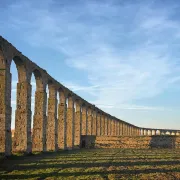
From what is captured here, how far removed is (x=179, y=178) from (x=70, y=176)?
3125 millimetres

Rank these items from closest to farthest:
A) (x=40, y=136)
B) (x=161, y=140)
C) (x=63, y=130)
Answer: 1. (x=40, y=136)
2. (x=63, y=130)
3. (x=161, y=140)

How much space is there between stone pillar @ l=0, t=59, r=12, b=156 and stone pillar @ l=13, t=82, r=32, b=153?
9.48 feet

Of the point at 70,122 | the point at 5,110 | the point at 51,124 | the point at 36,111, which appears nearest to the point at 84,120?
the point at 70,122

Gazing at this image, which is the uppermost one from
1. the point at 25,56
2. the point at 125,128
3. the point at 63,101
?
the point at 25,56

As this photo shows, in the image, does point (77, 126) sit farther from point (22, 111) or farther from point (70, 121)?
point (22, 111)

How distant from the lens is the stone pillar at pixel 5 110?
17328 mm

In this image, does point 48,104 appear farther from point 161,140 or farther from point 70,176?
point 70,176

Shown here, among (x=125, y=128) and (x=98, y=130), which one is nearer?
(x=98, y=130)

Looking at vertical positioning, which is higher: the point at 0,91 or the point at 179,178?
the point at 0,91

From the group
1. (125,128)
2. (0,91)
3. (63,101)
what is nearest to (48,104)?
(63,101)

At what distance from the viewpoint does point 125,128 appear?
7444 centimetres

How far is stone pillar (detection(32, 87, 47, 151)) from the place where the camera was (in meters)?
24.0

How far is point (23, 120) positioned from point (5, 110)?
140 inches

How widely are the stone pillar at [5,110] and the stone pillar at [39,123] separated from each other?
6.19 metres
